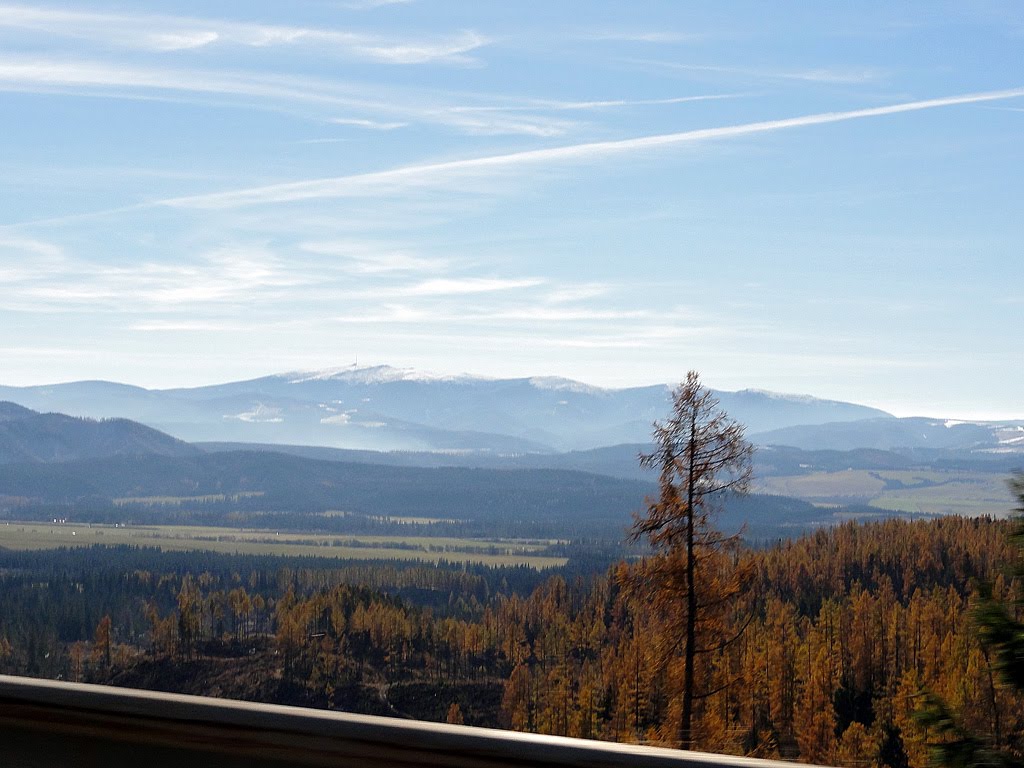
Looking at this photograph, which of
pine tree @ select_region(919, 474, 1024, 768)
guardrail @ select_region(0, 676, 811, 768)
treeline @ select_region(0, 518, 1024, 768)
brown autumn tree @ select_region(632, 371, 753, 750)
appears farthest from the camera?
treeline @ select_region(0, 518, 1024, 768)

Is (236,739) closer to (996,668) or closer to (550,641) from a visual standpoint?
(996,668)

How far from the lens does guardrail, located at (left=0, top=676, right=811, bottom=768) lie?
3311 mm

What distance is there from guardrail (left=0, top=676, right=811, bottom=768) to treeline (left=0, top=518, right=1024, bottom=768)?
1580 centimetres

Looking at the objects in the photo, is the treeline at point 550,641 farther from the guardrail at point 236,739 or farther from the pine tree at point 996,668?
the guardrail at point 236,739

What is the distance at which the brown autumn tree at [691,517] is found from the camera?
2188cm

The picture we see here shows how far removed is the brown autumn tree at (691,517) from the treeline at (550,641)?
45cm

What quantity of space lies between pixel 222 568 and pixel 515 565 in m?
44.0

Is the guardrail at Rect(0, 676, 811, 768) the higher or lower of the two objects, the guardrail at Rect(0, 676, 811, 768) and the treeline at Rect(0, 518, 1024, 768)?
the higher

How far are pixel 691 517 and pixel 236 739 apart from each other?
18945mm

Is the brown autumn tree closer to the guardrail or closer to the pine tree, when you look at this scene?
the pine tree

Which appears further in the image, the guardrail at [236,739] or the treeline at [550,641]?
the treeline at [550,641]

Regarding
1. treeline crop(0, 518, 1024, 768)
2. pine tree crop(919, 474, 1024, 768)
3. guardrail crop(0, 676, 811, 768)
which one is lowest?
treeline crop(0, 518, 1024, 768)

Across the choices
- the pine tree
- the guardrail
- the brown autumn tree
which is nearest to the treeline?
the brown autumn tree

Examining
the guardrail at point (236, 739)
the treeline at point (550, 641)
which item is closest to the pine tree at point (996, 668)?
the guardrail at point (236, 739)
